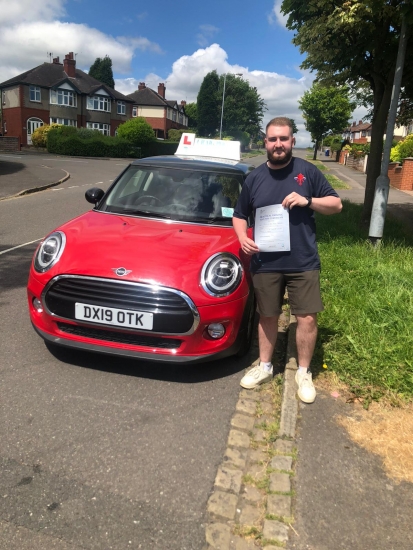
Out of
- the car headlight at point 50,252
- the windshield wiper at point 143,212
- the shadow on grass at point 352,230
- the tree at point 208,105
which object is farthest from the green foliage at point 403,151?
the tree at point 208,105

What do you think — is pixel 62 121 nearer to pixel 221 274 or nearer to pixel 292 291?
pixel 221 274

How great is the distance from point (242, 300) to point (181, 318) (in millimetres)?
526

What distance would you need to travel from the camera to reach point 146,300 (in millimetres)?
3262

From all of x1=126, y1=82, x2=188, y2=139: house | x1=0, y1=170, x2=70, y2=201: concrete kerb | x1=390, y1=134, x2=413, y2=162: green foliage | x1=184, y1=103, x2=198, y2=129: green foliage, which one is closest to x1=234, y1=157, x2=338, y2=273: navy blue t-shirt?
x1=0, y1=170, x2=70, y2=201: concrete kerb

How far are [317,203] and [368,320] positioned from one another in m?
1.62

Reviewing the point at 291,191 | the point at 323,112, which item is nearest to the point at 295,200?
the point at 291,191

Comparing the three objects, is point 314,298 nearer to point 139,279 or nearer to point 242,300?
point 242,300

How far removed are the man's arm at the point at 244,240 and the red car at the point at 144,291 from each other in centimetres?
→ 30

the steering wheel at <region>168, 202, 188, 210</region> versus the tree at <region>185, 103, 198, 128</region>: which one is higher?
the tree at <region>185, 103, 198, 128</region>

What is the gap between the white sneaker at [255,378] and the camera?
11.5ft

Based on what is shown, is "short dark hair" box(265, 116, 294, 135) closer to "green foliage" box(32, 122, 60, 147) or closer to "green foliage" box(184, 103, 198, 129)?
"green foliage" box(32, 122, 60, 147)

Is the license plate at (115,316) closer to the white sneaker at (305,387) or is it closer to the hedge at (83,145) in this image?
the white sneaker at (305,387)

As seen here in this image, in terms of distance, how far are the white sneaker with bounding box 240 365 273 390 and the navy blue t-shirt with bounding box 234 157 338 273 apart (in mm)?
819

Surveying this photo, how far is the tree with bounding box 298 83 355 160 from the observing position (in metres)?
54.6
